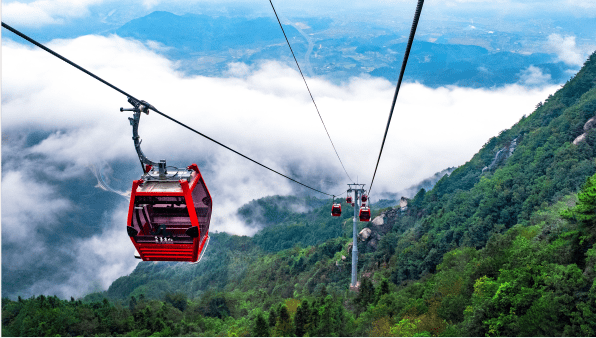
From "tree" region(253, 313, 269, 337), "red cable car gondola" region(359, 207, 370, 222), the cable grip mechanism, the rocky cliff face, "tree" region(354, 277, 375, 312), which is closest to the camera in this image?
the cable grip mechanism

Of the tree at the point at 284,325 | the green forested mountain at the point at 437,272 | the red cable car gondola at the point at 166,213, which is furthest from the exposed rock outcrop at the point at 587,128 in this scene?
the red cable car gondola at the point at 166,213

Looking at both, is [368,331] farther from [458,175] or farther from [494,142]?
[494,142]

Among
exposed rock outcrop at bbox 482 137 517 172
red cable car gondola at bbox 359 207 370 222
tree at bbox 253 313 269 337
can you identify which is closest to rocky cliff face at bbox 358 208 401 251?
exposed rock outcrop at bbox 482 137 517 172

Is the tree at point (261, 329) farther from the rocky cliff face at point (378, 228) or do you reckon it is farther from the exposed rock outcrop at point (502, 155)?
the exposed rock outcrop at point (502, 155)

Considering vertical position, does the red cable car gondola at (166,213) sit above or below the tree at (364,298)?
above

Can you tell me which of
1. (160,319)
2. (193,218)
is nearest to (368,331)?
(193,218)

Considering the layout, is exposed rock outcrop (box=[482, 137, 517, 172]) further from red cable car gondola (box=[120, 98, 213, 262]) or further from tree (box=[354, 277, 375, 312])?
red cable car gondola (box=[120, 98, 213, 262])

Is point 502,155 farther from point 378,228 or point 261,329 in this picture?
point 261,329

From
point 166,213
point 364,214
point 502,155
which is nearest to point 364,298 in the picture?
point 364,214
